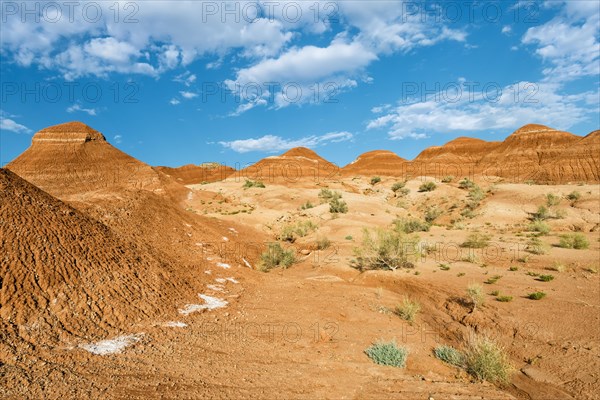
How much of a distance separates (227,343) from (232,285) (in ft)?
12.6

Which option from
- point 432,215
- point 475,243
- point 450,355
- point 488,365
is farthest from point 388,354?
point 432,215

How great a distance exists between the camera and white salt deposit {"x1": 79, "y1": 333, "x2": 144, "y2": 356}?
15.2 feet

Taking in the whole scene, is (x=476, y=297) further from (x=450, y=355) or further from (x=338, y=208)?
(x=338, y=208)

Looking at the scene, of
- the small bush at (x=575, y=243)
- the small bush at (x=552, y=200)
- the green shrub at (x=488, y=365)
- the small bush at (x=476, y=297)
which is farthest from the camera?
the small bush at (x=552, y=200)

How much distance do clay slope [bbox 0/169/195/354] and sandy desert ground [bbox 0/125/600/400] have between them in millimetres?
29

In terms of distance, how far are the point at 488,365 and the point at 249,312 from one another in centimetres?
470

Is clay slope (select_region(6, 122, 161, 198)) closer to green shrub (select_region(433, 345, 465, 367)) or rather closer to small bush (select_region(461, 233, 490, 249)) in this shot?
small bush (select_region(461, 233, 490, 249))

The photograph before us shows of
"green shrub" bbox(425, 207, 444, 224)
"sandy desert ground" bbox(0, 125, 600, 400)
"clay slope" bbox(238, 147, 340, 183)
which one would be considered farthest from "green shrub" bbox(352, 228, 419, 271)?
"clay slope" bbox(238, 147, 340, 183)

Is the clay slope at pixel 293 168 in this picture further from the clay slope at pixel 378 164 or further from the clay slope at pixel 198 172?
the clay slope at pixel 198 172

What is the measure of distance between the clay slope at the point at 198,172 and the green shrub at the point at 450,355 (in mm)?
83864

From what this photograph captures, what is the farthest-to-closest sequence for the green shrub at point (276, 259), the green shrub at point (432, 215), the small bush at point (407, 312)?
the green shrub at point (432, 215), the green shrub at point (276, 259), the small bush at point (407, 312)

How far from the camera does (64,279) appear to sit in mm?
5715

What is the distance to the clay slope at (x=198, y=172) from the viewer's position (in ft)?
292

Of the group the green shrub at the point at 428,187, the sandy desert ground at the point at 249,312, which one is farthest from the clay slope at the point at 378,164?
the sandy desert ground at the point at 249,312
